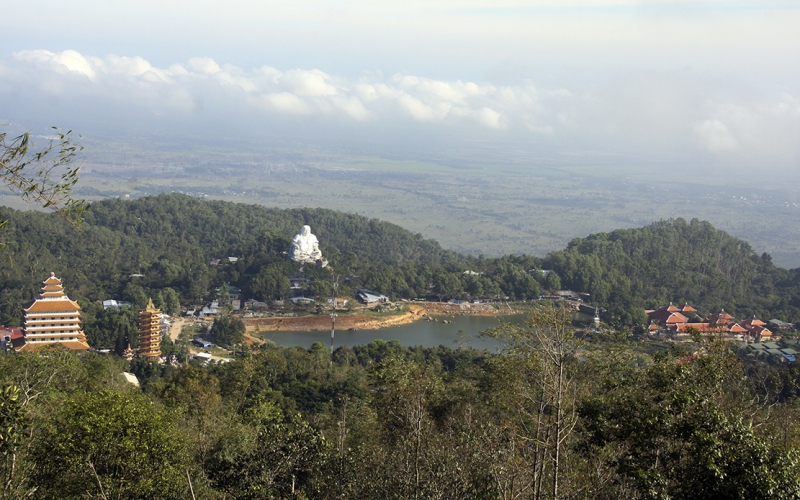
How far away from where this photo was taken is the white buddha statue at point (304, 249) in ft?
76.4

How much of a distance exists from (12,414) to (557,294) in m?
20.5

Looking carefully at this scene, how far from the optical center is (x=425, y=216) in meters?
40.4

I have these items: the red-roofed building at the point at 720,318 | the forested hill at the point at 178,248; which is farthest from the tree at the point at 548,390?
the forested hill at the point at 178,248

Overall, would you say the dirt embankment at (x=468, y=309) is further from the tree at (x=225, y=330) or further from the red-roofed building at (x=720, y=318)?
the tree at (x=225, y=330)

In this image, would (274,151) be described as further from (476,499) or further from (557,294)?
(476,499)

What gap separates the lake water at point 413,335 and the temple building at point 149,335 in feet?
10.6

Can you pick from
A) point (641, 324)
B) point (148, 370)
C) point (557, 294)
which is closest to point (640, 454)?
point (148, 370)

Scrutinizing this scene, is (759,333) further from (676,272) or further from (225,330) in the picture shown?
(225,330)

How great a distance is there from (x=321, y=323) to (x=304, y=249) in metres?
4.76

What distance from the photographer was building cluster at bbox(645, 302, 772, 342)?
17461 mm

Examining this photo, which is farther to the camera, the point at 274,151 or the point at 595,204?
the point at 274,151

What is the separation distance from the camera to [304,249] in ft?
76.8

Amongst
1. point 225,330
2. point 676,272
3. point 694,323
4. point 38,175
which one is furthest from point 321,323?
point 38,175

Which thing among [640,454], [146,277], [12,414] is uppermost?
[12,414]
